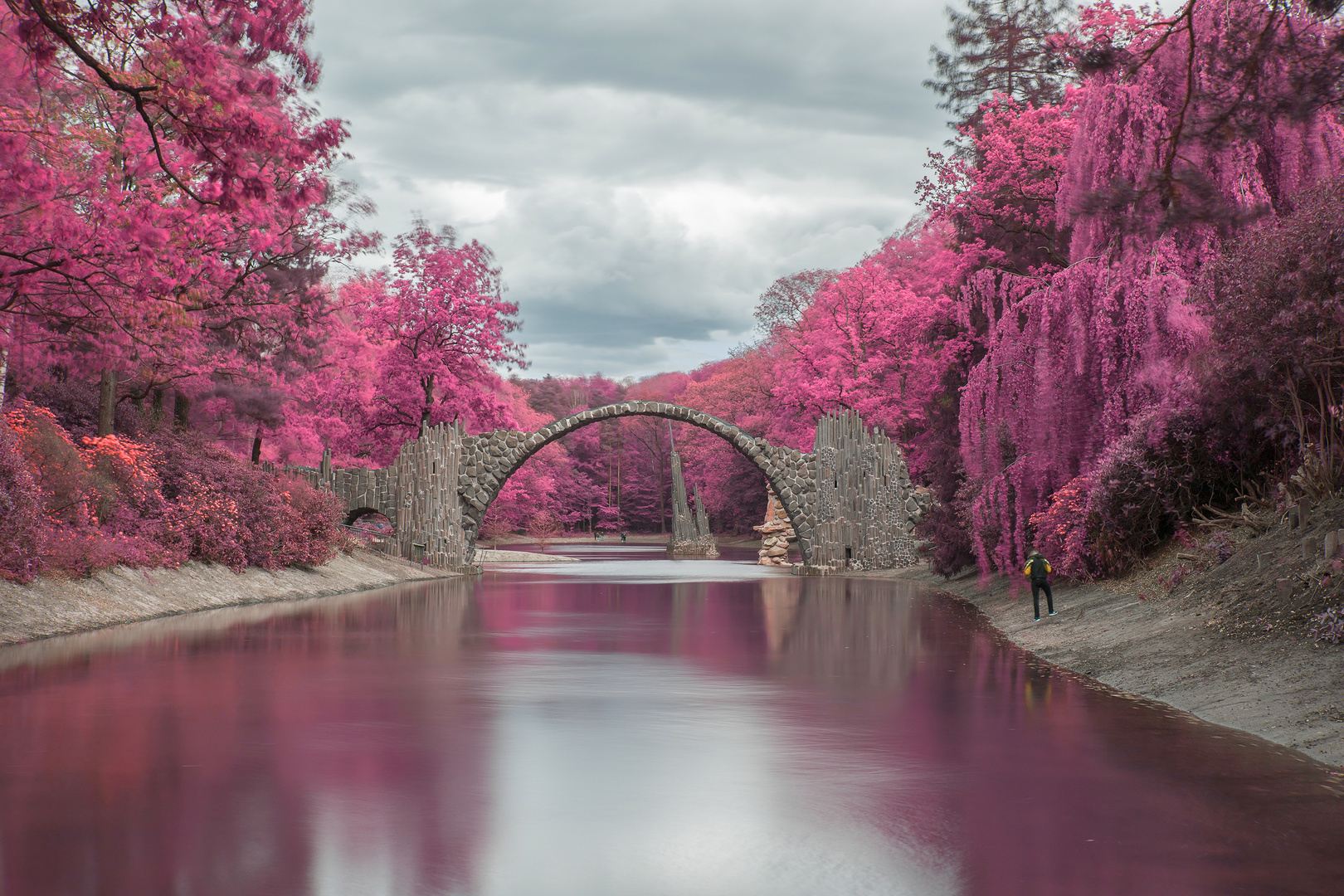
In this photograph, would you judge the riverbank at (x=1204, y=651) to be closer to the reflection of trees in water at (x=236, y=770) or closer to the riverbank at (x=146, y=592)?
the reflection of trees in water at (x=236, y=770)

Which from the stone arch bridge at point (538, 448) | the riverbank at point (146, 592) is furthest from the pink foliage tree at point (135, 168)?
the stone arch bridge at point (538, 448)

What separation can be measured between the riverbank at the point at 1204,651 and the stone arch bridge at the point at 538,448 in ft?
48.4

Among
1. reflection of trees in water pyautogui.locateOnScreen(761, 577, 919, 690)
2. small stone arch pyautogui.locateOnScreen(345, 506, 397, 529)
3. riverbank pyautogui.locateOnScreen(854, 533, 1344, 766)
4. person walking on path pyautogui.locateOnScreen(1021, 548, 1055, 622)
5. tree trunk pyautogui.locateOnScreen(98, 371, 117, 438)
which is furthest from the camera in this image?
small stone arch pyautogui.locateOnScreen(345, 506, 397, 529)

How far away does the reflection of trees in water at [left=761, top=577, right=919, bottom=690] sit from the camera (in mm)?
11234

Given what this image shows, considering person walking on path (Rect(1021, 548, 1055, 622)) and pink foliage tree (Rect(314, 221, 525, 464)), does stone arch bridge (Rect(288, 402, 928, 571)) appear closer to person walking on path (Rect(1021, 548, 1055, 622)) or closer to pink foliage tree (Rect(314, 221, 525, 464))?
pink foliage tree (Rect(314, 221, 525, 464))

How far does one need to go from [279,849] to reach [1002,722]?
5.19m

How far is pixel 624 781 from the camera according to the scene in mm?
6383

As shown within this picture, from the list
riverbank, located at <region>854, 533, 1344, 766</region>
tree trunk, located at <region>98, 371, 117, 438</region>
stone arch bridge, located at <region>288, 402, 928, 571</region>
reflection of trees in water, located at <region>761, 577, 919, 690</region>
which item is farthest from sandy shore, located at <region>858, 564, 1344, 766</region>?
stone arch bridge, located at <region>288, 402, 928, 571</region>

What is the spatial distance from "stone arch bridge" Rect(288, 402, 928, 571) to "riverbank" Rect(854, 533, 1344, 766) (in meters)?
14.8

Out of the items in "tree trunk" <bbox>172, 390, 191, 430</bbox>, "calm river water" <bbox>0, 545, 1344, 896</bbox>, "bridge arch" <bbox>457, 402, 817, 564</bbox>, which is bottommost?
"calm river water" <bbox>0, 545, 1344, 896</bbox>

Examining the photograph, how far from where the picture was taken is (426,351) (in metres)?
31.5

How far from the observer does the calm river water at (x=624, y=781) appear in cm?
469

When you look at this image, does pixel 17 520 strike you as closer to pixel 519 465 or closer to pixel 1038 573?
pixel 1038 573

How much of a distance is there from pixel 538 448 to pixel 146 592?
15.4 m
